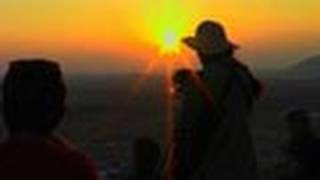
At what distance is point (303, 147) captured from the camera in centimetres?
945

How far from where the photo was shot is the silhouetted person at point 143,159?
785 cm

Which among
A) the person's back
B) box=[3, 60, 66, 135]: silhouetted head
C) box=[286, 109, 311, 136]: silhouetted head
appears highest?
box=[286, 109, 311, 136]: silhouetted head

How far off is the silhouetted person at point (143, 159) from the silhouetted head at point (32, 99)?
141 inches

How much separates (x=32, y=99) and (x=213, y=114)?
2681mm

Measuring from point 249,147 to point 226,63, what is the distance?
494 mm

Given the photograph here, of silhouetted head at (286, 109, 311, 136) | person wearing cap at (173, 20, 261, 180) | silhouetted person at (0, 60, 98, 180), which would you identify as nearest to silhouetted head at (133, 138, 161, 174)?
person wearing cap at (173, 20, 261, 180)

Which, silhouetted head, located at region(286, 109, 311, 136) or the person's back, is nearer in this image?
the person's back

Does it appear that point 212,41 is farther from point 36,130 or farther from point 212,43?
point 36,130

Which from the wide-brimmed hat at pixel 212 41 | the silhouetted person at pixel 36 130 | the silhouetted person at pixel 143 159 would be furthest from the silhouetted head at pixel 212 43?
the silhouetted person at pixel 36 130

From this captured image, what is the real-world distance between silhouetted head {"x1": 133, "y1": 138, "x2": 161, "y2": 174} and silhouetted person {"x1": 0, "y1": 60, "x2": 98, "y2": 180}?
3621 mm

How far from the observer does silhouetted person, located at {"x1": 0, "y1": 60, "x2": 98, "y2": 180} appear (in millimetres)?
4121

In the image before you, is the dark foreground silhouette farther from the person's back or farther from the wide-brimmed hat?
the person's back

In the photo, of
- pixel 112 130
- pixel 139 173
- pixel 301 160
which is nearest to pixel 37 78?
pixel 139 173

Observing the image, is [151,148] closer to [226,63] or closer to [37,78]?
[226,63]
